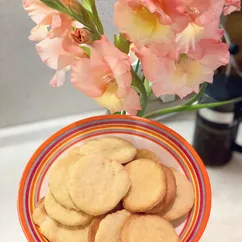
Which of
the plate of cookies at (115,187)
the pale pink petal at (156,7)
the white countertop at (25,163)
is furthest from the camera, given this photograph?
the white countertop at (25,163)

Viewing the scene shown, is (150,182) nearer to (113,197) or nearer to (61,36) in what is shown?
(113,197)

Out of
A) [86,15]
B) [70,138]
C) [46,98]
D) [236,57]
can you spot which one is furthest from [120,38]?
[236,57]

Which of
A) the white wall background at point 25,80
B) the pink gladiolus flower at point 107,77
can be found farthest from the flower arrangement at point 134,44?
the white wall background at point 25,80

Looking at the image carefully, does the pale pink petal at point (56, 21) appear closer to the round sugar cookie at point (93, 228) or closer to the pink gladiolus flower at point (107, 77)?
the pink gladiolus flower at point (107, 77)

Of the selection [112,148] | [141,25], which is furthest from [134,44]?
[112,148]

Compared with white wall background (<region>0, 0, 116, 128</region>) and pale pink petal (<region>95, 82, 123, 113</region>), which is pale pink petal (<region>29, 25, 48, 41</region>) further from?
white wall background (<region>0, 0, 116, 128</region>)
